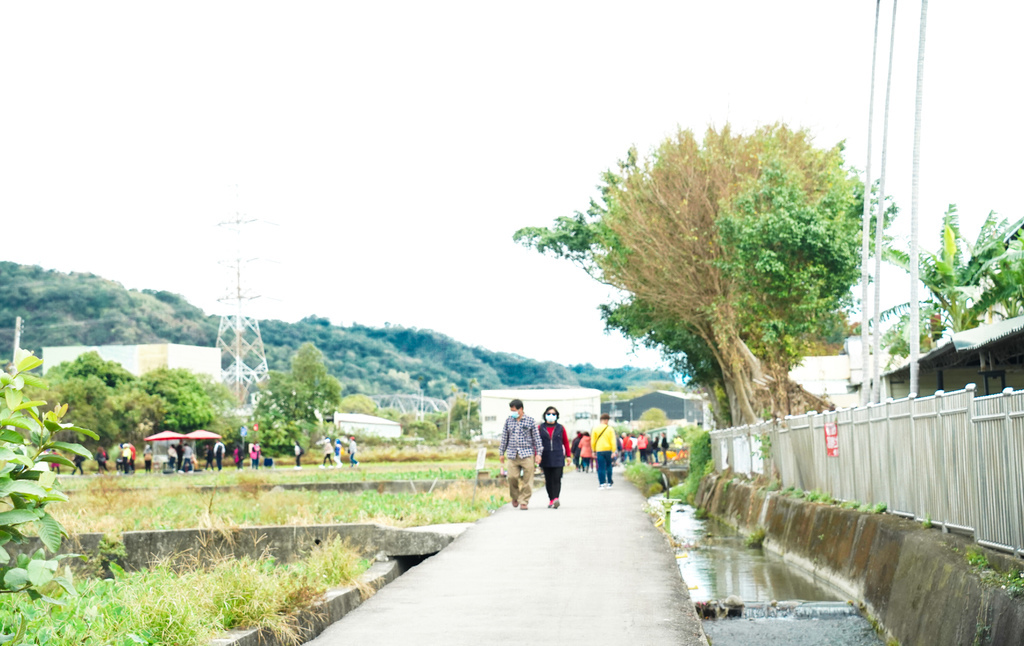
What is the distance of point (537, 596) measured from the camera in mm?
8250

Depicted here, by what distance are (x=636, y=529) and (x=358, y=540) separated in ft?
11.7

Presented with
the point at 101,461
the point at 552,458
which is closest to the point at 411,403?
the point at 101,461

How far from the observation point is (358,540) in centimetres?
1331

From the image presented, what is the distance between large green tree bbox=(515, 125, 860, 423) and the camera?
82.6 feet

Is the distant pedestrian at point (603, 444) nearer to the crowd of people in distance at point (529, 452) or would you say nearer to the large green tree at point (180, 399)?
the crowd of people in distance at point (529, 452)

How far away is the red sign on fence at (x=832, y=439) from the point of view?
14.4 metres

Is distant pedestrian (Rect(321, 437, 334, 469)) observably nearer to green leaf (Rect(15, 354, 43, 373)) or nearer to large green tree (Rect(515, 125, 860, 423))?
large green tree (Rect(515, 125, 860, 423))

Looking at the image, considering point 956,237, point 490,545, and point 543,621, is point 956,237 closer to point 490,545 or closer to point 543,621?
point 490,545

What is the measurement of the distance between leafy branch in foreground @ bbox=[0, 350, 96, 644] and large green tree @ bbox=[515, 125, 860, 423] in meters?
19.9

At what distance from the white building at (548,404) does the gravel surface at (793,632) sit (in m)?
95.9

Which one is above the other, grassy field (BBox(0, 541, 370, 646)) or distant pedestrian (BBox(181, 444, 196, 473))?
grassy field (BBox(0, 541, 370, 646))

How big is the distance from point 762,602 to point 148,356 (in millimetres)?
99632

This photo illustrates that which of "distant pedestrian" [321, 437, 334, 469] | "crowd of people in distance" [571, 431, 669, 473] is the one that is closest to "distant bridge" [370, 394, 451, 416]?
"distant pedestrian" [321, 437, 334, 469]

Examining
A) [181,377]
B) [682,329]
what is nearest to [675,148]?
[682,329]
